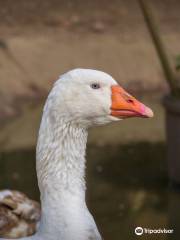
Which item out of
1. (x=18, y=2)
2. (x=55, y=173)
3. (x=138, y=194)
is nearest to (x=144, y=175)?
(x=138, y=194)

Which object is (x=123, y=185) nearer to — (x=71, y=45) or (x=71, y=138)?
(x=71, y=138)

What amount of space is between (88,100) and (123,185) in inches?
176

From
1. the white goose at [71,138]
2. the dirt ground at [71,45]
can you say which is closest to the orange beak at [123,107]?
the white goose at [71,138]

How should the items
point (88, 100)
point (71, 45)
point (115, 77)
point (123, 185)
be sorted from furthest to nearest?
1. point (71, 45)
2. point (115, 77)
3. point (123, 185)
4. point (88, 100)

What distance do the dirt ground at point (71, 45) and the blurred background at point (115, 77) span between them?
0.02 m

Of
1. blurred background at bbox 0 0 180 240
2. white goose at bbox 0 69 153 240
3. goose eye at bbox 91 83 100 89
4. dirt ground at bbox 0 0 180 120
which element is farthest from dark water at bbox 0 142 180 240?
goose eye at bbox 91 83 100 89

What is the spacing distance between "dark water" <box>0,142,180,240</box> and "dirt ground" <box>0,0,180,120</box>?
1.90 m

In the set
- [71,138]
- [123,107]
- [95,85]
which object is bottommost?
[71,138]

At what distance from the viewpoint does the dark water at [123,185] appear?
7.36 m

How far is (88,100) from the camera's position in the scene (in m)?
3.92

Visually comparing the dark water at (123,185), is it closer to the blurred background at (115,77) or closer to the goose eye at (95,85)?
the blurred background at (115,77)

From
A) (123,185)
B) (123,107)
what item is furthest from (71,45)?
(123,107)

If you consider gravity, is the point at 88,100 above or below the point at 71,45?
below

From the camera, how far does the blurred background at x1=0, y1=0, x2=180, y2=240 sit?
790 centimetres
